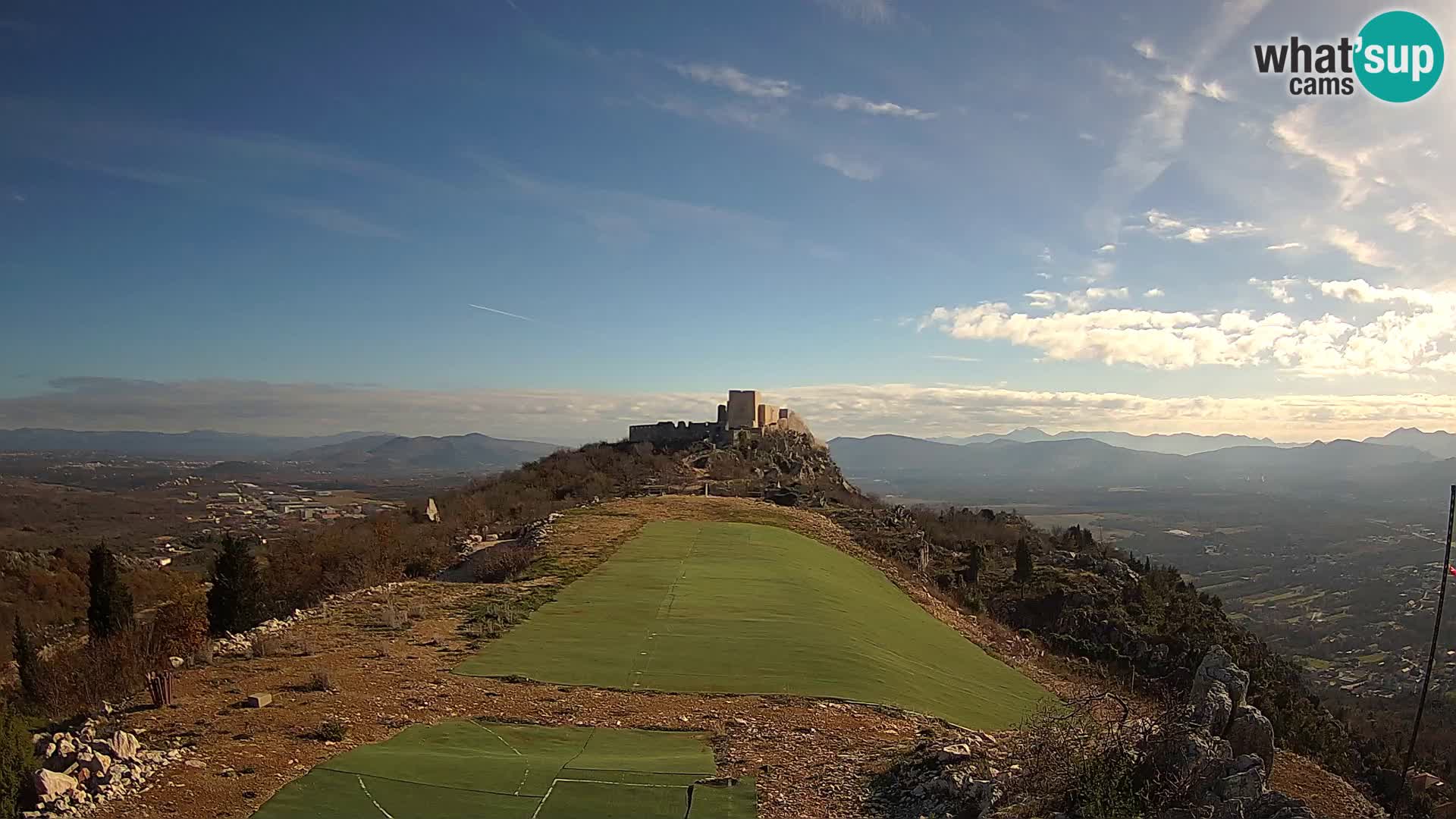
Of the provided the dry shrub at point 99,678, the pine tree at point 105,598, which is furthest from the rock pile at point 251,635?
the pine tree at point 105,598

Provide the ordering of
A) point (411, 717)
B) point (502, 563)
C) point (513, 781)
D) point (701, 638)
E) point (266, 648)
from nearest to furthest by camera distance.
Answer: point (513, 781) < point (411, 717) < point (266, 648) < point (701, 638) < point (502, 563)

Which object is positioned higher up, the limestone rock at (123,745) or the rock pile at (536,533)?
the limestone rock at (123,745)

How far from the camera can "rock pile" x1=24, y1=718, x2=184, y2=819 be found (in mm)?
7828

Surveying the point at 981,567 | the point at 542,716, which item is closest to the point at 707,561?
the point at 542,716

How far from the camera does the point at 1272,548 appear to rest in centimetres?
11800

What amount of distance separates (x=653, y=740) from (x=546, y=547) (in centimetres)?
1571

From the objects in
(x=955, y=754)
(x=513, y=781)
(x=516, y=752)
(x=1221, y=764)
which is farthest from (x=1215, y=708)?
Result: (x=516, y=752)

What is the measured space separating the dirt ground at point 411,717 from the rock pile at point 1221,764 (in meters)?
3.34

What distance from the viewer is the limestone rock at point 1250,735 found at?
9.55 m

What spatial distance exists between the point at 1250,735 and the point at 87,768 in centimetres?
1318

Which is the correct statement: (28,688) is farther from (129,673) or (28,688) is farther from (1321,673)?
(1321,673)

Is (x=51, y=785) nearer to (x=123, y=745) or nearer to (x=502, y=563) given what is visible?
(x=123, y=745)

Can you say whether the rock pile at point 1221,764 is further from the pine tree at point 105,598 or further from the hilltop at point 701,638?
the pine tree at point 105,598

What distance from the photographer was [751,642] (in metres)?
16.2
